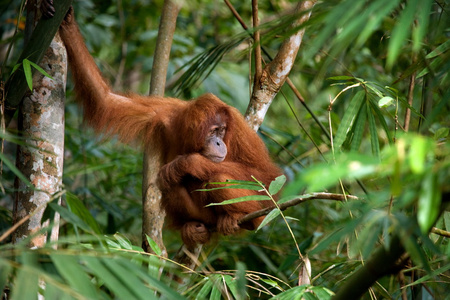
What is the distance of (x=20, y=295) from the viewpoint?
1.31 metres

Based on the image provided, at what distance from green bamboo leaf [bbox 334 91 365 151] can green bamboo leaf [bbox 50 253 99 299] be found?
52.4 inches

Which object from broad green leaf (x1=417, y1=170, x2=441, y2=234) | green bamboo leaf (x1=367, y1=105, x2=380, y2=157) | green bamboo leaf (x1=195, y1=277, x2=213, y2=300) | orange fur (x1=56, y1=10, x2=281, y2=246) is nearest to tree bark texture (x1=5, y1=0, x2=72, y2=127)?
orange fur (x1=56, y1=10, x2=281, y2=246)

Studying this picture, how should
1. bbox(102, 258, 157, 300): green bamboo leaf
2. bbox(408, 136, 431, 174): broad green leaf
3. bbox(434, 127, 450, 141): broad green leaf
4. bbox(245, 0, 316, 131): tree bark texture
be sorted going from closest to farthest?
bbox(408, 136, 431, 174): broad green leaf → bbox(102, 258, 157, 300): green bamboo leaf → bbox(434, 127, 450, 141): broad green leaf → bbox(245, 0, 316, 131): tree bark texture

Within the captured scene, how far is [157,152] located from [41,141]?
5.11 ft

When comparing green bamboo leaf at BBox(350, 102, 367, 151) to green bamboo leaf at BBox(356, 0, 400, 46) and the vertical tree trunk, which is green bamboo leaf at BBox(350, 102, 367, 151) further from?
the vertical tree trunk

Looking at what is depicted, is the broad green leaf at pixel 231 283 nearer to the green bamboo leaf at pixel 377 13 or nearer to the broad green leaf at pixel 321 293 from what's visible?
the broad green leaf at pixel 321 293

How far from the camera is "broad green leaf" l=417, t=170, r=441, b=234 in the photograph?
1.09m

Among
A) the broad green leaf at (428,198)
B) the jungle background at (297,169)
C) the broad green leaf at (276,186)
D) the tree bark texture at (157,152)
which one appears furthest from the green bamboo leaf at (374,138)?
the tree bark texture at (157,152)

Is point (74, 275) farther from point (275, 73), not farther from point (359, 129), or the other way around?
point (275, 73)

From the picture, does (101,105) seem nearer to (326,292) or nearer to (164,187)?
(164,187)

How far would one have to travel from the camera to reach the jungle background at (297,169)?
134cm

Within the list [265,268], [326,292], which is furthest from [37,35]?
[265,268]

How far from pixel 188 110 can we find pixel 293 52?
0.95 m

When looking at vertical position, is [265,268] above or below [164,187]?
below
